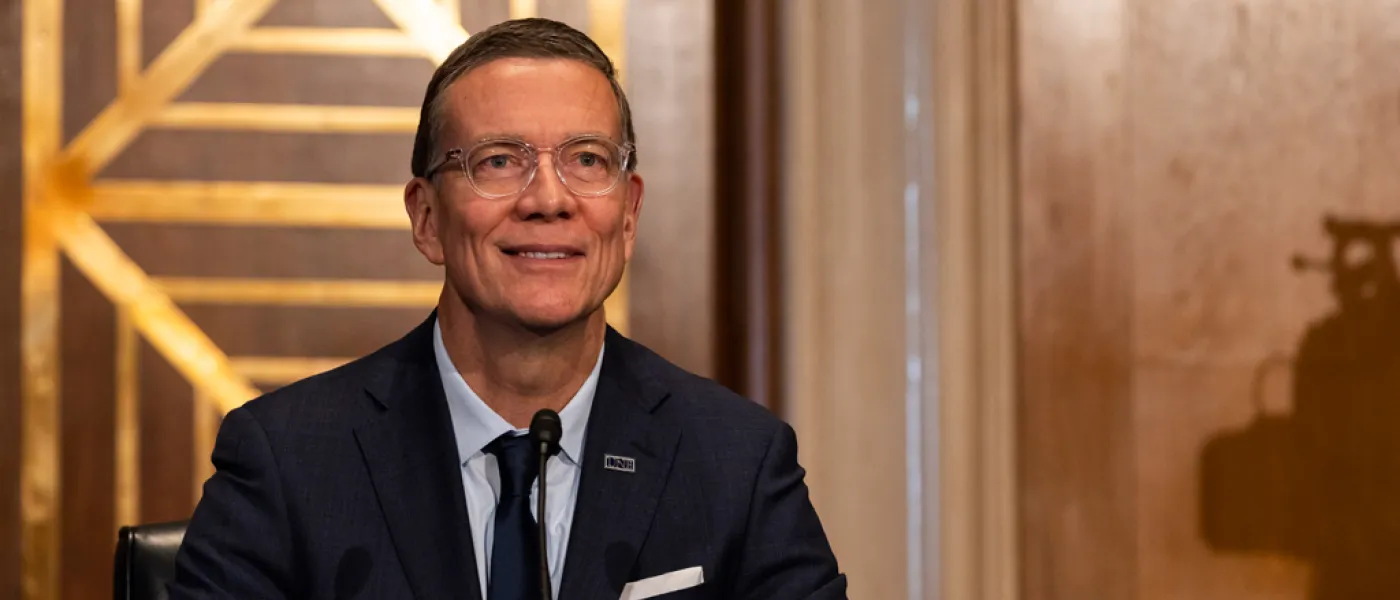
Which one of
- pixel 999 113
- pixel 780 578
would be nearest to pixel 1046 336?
pixel 999 113

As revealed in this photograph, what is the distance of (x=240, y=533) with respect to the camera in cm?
139

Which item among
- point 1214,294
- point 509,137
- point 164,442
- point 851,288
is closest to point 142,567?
point 509,137

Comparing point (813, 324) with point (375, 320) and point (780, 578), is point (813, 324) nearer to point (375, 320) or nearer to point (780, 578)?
point (375, 320)

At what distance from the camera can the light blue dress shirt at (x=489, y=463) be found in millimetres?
1467

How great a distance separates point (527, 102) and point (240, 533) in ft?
1.65

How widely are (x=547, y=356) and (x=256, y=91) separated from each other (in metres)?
1.41

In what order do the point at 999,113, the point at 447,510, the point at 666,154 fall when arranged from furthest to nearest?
the point at 666,154 → the point at 999,113 → the point at 447,510

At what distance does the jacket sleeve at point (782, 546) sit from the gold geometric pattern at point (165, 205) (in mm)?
1274

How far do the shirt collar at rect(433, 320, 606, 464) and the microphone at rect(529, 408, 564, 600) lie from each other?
27 cm

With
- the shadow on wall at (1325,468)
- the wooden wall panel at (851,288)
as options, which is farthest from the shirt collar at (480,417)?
the shadow on wall at (1325,468)

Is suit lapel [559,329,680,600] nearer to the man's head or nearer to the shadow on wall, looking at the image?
the man's head

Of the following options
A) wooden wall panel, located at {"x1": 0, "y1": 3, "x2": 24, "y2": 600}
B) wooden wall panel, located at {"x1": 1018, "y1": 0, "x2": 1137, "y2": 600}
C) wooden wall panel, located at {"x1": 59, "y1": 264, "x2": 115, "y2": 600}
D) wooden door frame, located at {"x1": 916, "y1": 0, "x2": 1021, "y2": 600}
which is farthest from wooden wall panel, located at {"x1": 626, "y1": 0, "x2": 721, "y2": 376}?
wooden wall panel, located at {"x1": 0, "y1": 3, "x2": 24, "y2": 600}

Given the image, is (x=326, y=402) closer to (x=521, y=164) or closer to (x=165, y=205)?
(x=521, y=164)

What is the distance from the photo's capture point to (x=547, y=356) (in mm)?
1492
